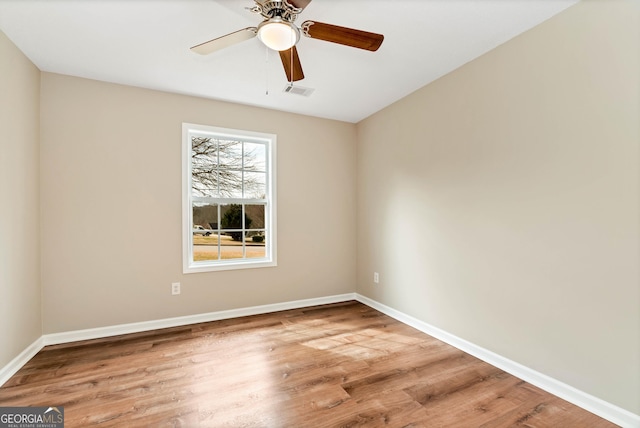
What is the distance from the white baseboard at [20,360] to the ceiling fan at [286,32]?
2.68 metres

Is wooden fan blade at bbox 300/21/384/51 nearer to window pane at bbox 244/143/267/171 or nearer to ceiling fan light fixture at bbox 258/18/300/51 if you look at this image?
ceiling fan light fixture at bbox 258/18/300/51

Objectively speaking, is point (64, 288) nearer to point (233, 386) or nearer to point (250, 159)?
point (233, 386)

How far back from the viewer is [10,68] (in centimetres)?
222

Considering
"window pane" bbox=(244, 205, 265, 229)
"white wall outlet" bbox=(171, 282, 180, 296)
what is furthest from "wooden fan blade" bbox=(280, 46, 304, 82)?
"white wall outlet" bbox=(171, 282, 180, 296)

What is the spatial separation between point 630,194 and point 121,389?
3431 millimetres

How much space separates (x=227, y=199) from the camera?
11.4ft

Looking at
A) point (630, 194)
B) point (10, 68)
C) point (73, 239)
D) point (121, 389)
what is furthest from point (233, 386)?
point (10, 68)

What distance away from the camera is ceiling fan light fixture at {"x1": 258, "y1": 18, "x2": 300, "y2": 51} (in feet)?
5.46

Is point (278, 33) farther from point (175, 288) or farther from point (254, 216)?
point (175, 288)

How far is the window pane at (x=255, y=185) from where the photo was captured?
364 centimetres

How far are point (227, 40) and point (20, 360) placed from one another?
2.92 m

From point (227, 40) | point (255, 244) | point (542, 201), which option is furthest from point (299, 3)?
point (255, 244)

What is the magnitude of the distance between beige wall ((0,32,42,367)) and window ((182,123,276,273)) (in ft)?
3.97

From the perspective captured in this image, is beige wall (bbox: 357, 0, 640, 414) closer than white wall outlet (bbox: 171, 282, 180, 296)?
Yes
